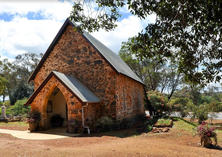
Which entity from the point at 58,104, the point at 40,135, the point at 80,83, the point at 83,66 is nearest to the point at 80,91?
the point at 80,83

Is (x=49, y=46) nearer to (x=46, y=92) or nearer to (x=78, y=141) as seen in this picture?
(x=46, y=92)

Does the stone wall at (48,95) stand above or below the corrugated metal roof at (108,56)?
below

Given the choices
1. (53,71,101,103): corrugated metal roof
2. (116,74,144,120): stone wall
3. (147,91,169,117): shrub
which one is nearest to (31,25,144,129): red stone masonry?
(116,74,144,120): stone wall

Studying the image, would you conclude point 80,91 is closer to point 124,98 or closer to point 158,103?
point 124,98

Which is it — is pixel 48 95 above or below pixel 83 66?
below

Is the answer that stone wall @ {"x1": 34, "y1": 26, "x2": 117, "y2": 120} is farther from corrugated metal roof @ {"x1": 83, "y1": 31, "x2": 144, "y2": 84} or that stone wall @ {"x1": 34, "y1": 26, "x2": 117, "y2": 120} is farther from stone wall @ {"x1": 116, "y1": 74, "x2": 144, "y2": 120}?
stone wall @ {"x1": 116, "y1": 74, "x2": 144, "y2": 120}

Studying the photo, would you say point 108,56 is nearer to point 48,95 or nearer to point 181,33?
point 48,95

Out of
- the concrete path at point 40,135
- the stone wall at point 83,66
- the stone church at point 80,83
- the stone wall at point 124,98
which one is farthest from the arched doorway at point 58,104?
the stone wall at point 124,98

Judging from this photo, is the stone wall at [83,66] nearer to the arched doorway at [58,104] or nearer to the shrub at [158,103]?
the arched doorway at [58,104]

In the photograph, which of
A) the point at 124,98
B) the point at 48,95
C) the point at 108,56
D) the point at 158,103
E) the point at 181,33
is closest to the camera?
the point at 181,33

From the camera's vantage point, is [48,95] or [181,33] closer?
[181,33]

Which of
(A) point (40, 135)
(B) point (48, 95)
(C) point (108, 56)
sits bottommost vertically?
(A) point (40, 135)

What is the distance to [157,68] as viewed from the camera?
30422 mm

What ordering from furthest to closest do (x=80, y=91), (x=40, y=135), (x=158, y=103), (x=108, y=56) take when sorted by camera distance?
1. (x=158, y=103)
2. (x=108, y=56)
3. (x=80, y=91)
4. (x=40, y=135)
